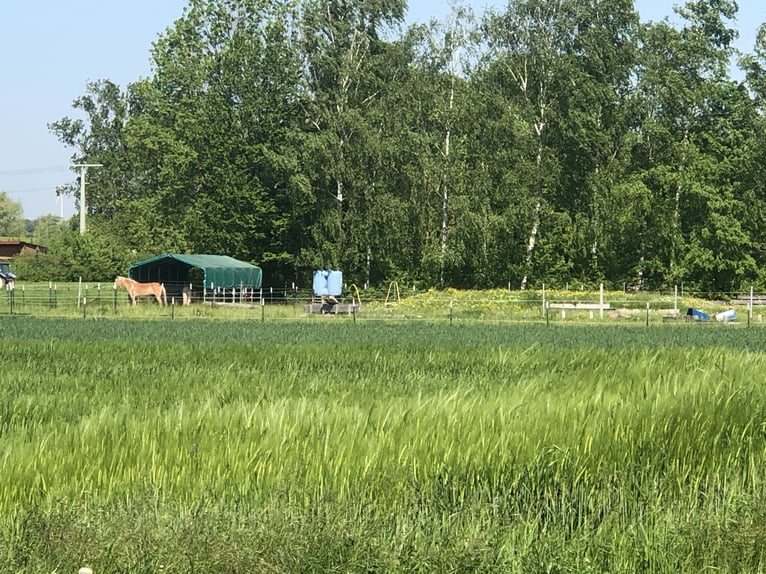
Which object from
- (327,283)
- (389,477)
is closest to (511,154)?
(327,283)

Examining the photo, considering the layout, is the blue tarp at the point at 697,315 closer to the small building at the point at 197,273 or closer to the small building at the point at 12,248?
the small building at the point at 197,273

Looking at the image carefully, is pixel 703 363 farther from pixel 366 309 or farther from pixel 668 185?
pixel 668 185

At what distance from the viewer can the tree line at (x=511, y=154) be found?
5394 centimetres

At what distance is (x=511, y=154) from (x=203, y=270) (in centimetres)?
1730

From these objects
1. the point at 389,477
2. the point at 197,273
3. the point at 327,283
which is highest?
the point at 197,273

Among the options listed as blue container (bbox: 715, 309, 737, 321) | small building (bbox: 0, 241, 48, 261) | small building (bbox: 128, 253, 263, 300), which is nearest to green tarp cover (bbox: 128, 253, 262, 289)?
small building (bbox: 128, 253, 263, 300)

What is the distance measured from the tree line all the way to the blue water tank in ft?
12.4

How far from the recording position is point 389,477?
291 inches

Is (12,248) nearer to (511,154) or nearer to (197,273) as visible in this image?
(197,273)

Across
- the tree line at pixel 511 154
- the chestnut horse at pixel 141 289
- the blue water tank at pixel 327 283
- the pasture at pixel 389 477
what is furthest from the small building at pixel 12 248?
the pasture at pixel 389 477

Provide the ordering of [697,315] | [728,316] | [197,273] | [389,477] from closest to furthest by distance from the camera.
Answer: [389,477]
[728,316]
[697,315]
[197,273]

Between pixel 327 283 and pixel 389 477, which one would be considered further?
pixel 327 283

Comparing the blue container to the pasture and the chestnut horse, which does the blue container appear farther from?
the pasture

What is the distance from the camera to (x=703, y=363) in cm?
1600
